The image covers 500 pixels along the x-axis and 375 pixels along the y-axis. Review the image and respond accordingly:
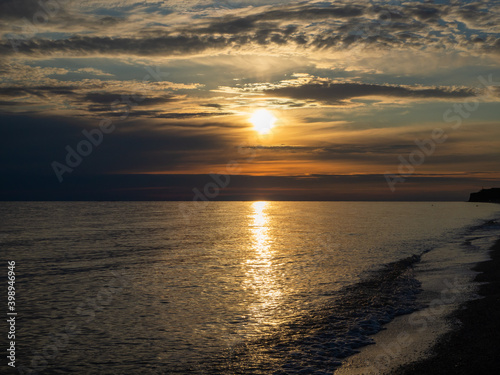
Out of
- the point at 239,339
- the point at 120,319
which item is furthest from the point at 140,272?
the point at 239,339

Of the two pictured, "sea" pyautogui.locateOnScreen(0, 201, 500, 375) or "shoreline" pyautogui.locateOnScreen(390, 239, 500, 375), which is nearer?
"shoreline" pyautogui.locateOnScreen(390, 239, 500, 375)

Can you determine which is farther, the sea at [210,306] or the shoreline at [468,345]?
the sea at [210,306]

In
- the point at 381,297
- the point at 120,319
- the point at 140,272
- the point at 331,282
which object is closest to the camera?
the point at 120,319

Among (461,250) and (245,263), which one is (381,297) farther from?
(461,250)

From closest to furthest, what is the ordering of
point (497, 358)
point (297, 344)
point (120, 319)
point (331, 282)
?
point (497, 358) < point (297, 344) < point (120, 319) < point (331, 282)

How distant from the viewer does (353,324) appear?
1673 centimetres

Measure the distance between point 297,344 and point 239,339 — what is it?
A: 2296mm

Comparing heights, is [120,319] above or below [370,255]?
below

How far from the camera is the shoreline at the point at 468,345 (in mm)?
11141

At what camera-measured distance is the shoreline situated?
11141 mm

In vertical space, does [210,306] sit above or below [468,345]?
above

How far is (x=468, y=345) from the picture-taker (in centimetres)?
1288

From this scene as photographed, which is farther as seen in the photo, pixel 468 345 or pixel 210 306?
pixel 210 306

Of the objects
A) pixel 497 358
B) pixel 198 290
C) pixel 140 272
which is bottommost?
pixel 497 358
